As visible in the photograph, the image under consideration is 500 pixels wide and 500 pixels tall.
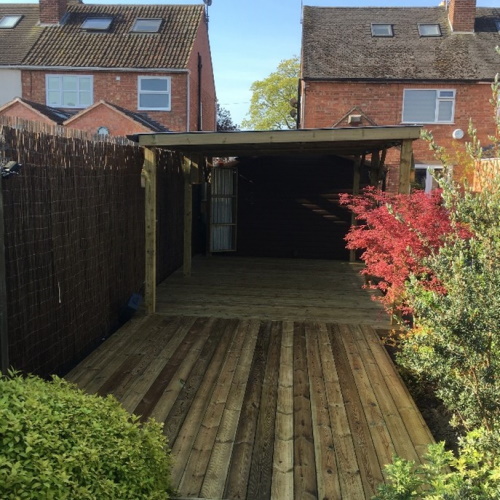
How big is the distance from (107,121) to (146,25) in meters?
6.71

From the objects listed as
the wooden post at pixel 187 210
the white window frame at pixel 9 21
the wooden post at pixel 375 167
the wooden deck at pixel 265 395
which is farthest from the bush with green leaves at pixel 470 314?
the white window frame at pixel 9 21

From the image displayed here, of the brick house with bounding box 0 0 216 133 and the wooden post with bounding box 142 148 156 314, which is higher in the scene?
the brick house with bounding box 0 0 216 133

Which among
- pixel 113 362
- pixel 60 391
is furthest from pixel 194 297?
pixel 60 391

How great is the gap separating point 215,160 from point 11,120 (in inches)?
347

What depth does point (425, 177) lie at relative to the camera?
16.5 meters

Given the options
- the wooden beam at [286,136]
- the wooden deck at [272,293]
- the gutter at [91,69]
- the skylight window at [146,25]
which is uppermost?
the skylight window at [146,25]

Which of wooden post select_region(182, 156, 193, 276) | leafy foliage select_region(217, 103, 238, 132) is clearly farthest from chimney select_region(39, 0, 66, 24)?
leafy foliage select_region(217, 103, 238, 132)

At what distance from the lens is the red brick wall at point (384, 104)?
16703mm

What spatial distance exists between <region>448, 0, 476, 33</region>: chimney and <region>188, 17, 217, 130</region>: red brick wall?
9.61 meters

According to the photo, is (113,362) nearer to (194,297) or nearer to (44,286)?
(44,286)

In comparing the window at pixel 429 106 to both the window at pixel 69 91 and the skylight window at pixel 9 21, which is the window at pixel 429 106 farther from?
the skylight window at pixel 9 21

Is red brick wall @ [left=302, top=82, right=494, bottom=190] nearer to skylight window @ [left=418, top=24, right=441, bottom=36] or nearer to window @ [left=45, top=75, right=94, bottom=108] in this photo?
skylight window @ [left=418, top=24, right=441, bottom=36]

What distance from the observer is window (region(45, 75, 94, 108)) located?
1902 centimetres

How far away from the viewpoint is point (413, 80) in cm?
1672
